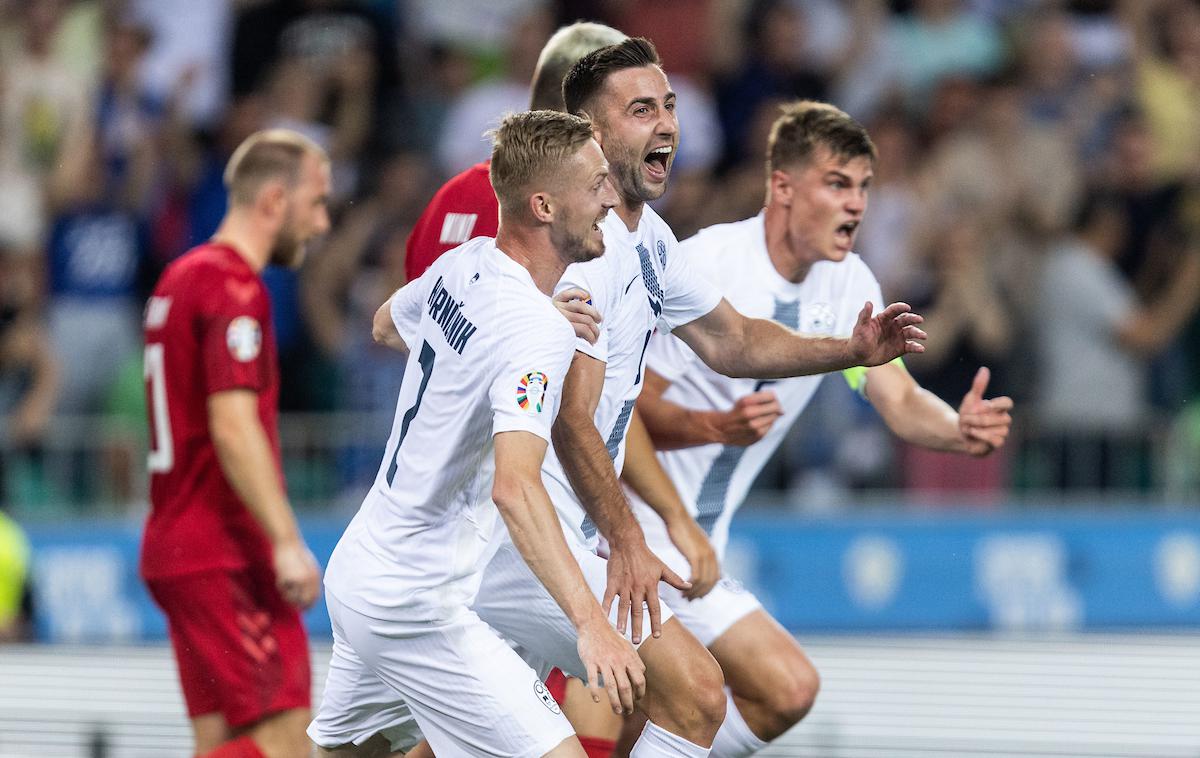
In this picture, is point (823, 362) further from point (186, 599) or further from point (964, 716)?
point (964, 716)

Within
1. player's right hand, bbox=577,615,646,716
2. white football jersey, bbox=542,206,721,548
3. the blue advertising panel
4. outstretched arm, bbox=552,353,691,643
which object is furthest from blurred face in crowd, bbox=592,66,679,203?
the blue advertising panel

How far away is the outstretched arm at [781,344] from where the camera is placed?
5.47 m

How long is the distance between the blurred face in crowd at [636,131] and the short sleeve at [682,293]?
31cm

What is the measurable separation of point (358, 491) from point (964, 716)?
158 inches

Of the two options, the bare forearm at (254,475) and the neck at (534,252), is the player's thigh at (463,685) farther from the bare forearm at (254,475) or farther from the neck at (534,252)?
the bare forearm at (254,475)

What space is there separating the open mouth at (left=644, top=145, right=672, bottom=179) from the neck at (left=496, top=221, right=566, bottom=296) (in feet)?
2.08

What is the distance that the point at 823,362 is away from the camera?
5695 millimetres

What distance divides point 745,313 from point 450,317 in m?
1.87

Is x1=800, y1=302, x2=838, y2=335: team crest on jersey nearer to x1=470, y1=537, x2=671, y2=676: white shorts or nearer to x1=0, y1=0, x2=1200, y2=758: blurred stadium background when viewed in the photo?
x1=470, y1=537, x2=671, y2=676: white shorts

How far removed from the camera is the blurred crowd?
11.1 meters

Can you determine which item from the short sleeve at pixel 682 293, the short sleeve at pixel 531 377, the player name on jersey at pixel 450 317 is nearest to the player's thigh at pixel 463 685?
the short sleeve at pixel 531 377

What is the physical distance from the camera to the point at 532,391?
4.73 m

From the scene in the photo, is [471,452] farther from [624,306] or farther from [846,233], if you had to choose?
[846,233]

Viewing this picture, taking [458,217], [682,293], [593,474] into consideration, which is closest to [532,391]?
[593,474]
